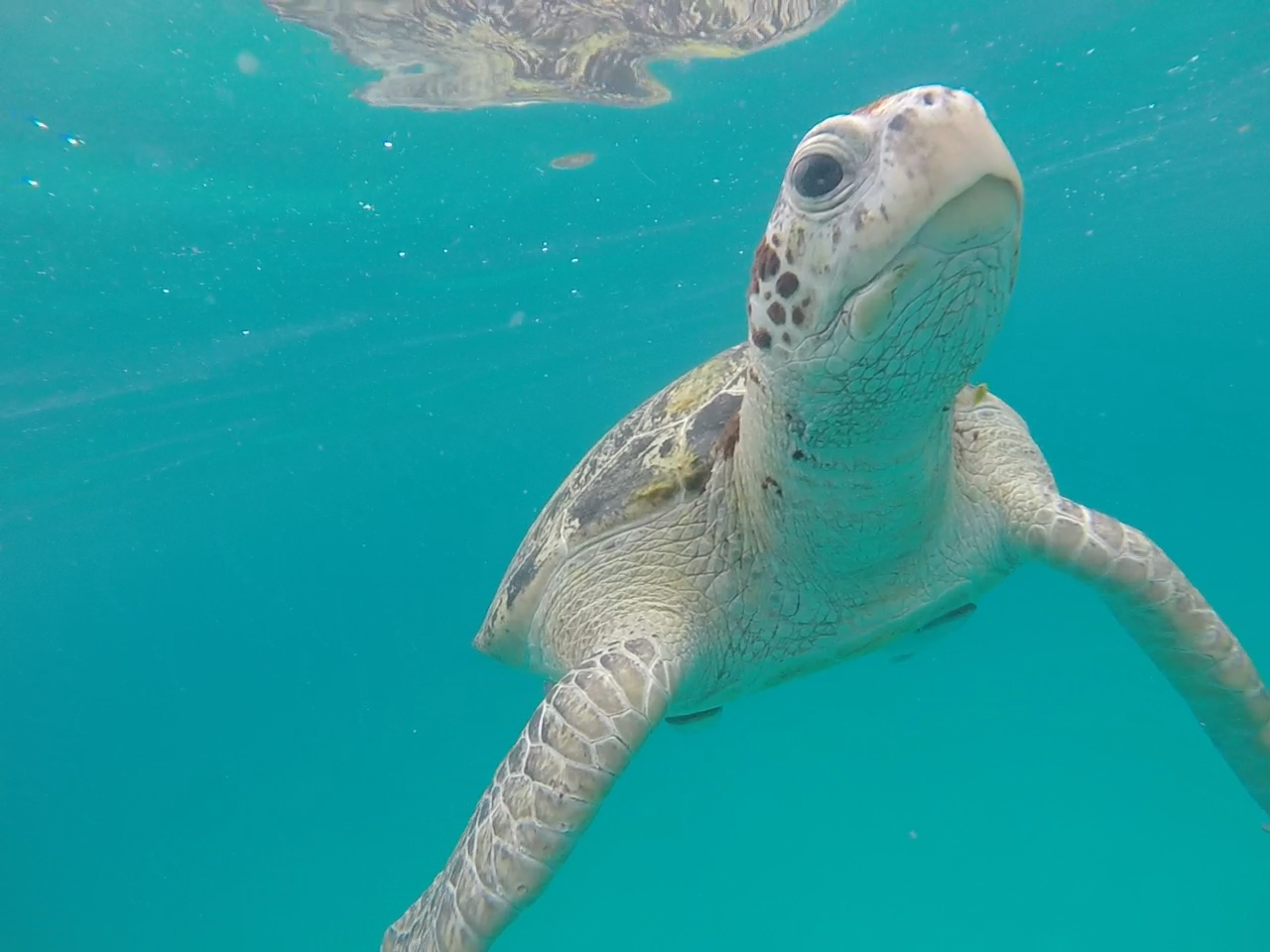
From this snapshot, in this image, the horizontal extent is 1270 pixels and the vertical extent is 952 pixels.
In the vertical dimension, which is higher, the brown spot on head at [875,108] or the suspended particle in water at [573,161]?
the brown spot on head at [875,108]

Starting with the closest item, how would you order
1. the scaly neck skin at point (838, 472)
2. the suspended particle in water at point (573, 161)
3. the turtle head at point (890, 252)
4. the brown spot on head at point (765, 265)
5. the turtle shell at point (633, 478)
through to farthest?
the turtle head at point (890, 252), the brown spot on head at point (765, 265), the scaly neck skin at point (838, 472), the turtle shell at point (633, 478), the suspended particle in water at point (573, 161)

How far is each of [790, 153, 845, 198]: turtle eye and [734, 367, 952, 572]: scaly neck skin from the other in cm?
45

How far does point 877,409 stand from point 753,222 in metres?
15.2

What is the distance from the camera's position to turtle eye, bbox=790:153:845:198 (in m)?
1.67

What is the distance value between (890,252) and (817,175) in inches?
8.6

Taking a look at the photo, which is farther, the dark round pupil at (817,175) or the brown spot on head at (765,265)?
the brown spot on head at (765,265)

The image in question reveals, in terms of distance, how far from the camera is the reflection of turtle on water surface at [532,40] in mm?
6863

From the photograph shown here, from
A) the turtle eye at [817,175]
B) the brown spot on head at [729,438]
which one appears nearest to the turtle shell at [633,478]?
the brown spot on head at [729,438]

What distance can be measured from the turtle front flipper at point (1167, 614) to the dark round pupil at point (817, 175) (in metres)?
1.87

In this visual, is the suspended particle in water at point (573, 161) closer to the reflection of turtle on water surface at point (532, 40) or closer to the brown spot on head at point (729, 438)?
the reflection of turtle on water surface at point (532, 40)

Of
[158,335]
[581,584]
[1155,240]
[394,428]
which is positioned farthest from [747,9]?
[1155,240]

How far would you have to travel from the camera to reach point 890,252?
1.64 m

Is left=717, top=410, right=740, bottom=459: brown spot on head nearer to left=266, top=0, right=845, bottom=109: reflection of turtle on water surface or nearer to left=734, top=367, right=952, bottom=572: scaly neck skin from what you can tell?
left=734, top=367, right=952, bottom=572: scaly neck skin

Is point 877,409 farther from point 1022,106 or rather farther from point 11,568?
point 11,568
